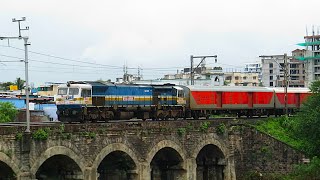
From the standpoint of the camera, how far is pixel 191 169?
131 ft

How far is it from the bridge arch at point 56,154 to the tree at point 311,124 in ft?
54.7

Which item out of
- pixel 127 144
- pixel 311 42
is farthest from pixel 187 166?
pixel 311 42

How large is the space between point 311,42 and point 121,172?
3776 inches

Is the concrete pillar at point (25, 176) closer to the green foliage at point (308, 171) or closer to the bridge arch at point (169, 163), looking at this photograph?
the bridge arch at point (169, 163)

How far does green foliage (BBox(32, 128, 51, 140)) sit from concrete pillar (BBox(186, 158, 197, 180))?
13.2 meters

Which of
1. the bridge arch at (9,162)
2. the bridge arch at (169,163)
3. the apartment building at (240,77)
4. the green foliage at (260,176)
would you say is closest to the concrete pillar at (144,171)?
the bridge arch at (169,163)

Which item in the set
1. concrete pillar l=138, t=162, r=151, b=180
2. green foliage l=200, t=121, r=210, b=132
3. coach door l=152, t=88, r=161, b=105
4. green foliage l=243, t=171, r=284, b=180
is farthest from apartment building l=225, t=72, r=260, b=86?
concrete pillar l=138, t=162, r=151, b=180

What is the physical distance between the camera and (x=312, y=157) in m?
40.7

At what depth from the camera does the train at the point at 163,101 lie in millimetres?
38031

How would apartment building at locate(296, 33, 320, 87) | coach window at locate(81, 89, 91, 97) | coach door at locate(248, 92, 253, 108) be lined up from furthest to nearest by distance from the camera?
apartment building at locate(296, 33, 320, 87) < coach door at locate(248, 92, 253, 108) < coach window at locate(81, 89, 91, 97)

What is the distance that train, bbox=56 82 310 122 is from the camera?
125 feet

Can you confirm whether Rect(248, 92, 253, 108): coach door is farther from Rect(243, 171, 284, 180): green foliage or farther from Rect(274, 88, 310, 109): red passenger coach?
Rect(243, 171, 284, 180): green foliage

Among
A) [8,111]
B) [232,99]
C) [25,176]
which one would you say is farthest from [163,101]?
[25,176]

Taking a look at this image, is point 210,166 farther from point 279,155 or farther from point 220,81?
point 220,81
